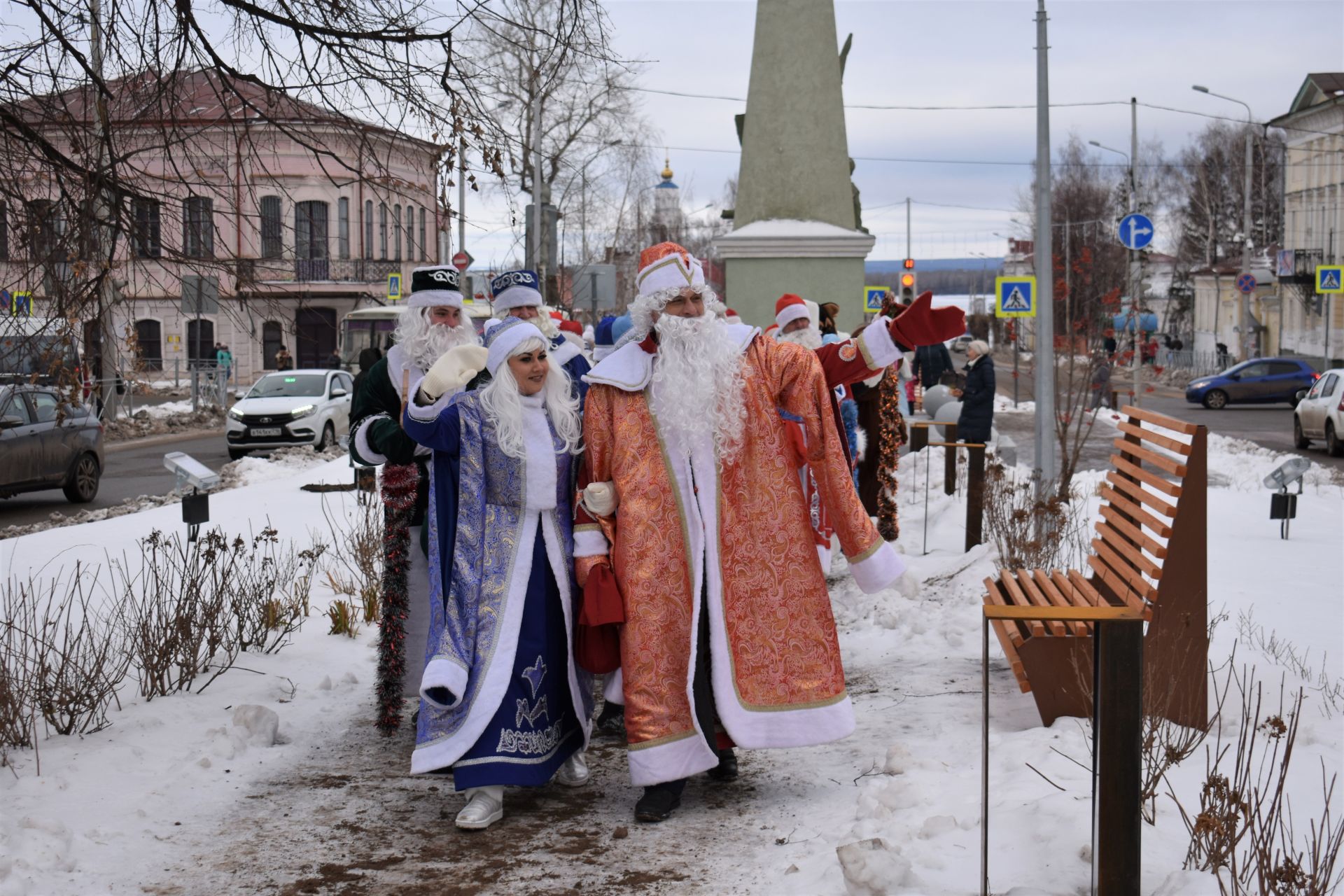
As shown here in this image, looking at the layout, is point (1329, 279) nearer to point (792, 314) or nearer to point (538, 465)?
point (792, 314)

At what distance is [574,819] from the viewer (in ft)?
16.0

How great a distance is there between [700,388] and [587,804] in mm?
1537

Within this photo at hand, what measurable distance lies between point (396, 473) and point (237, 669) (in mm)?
1469

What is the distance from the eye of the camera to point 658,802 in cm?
482

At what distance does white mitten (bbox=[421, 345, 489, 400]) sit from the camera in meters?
4.96

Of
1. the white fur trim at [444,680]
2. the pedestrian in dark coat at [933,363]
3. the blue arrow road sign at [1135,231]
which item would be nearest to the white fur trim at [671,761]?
the white fur trim at [444,680]

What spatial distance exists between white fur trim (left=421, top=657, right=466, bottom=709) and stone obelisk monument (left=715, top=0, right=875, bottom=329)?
8.87 m

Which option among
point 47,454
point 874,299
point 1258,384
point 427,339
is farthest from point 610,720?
point 1258,384

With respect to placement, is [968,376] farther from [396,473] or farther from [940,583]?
[396,473]

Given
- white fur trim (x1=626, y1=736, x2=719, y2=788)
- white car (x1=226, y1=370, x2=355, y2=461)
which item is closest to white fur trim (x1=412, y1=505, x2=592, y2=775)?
white fur trim (x1=626, y1=736, x2=719, y2=788)

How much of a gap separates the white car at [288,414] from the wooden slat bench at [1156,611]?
1732cm

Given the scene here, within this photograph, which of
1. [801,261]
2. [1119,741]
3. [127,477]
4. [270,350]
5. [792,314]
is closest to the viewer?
[1119,741]

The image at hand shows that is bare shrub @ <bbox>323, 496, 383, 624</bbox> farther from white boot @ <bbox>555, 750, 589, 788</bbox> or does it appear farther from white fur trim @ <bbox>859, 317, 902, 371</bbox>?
white fur trim @ <bbox>859, 317, 902, 371</bbox>

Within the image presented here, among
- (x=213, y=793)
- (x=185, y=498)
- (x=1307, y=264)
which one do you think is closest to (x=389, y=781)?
(x=213, y=793)
